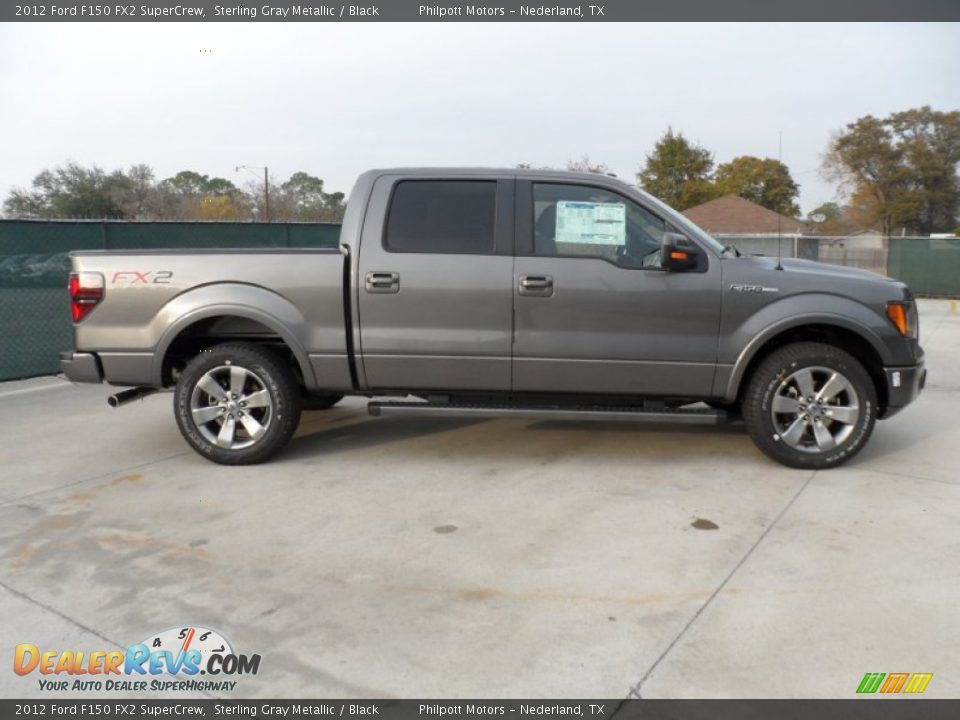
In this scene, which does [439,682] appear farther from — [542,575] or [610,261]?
[610,261]

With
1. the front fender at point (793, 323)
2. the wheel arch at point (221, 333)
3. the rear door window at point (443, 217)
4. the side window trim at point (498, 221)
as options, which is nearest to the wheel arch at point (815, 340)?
the front fender at point (793, 323)

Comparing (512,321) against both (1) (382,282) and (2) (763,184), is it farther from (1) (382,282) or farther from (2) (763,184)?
(2) (763,184)

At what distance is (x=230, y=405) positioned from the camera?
518 centimetres

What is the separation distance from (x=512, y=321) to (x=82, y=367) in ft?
9.72

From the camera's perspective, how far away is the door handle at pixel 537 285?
493 cm

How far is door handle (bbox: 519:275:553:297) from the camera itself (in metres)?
4.93

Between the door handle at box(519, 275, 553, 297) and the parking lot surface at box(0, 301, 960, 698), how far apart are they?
122cm

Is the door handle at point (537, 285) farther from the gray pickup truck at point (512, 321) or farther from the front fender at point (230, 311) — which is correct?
the front fender at point (230, 311)

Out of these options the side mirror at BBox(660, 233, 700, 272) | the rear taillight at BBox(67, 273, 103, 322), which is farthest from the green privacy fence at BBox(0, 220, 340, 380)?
the side mirror at BBox(660, 233, 700, 272)

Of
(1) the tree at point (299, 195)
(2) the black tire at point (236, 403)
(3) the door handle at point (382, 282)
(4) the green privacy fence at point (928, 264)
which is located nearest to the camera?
(3) the door handle at point (382, 282)

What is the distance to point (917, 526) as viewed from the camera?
4.16 m

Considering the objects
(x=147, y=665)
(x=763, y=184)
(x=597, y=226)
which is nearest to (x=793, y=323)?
(x=597, y=226)

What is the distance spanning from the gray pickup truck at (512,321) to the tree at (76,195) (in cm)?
4274

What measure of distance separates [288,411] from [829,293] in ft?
12.1
